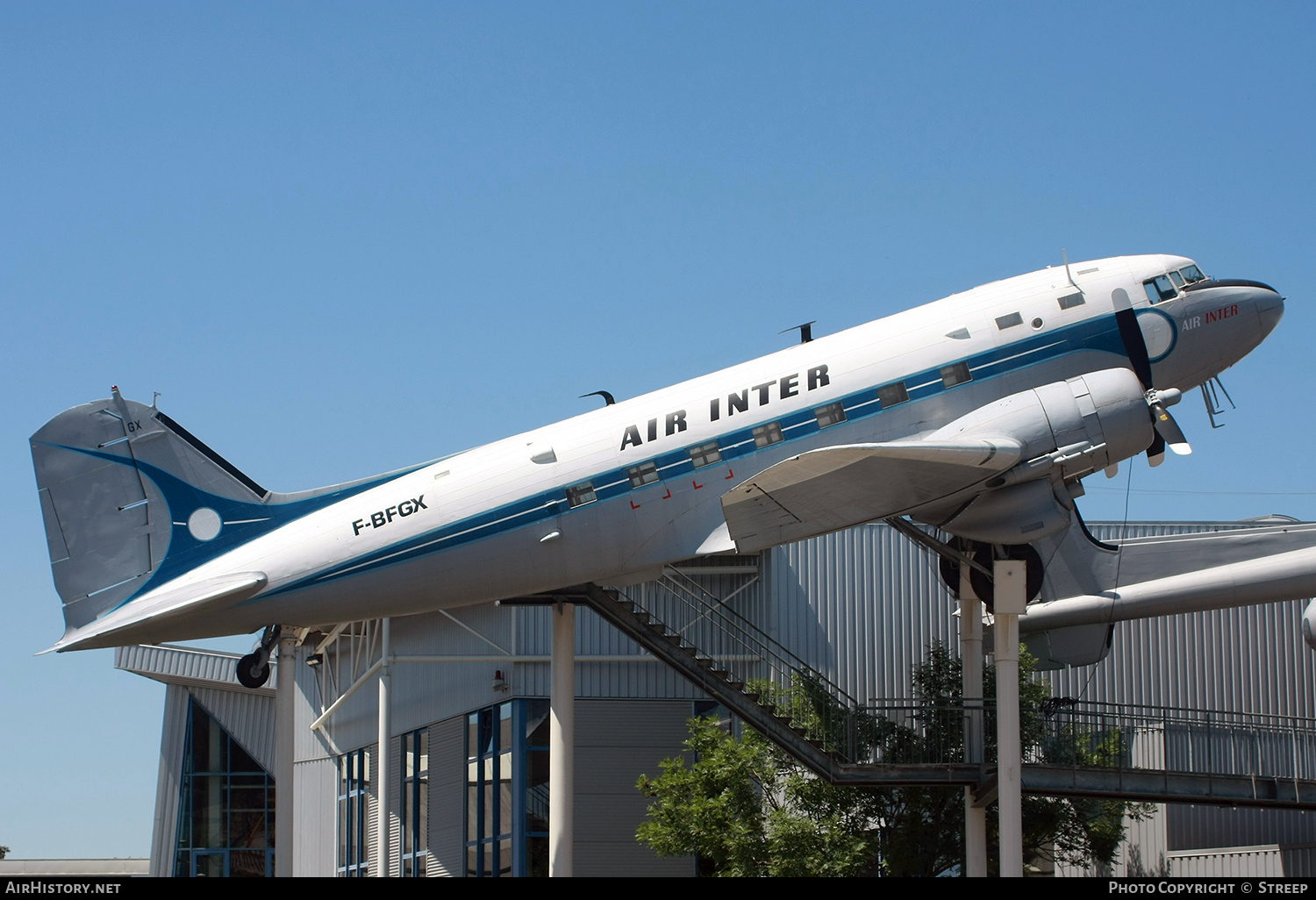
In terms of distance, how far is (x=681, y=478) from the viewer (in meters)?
25.0

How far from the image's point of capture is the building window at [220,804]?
6241cm

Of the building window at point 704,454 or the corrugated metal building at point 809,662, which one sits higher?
the building window at point 704,454

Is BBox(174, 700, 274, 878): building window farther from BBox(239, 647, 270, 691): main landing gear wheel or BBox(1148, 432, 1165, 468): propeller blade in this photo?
BBox(1148, 432, 1165, 468): propeller blade

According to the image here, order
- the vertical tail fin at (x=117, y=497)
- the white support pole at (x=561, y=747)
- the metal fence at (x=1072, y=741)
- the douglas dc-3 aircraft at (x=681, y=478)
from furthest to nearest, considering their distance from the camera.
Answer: the white support pole at (x=561, y=747), the metal fence at (x=1072, y=741), the vertical tail fin at (x=117, y=497), the douglas dc-3 aircraft at (x=681, y=478)

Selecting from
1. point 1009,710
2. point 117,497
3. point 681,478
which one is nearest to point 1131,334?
point 1009,710

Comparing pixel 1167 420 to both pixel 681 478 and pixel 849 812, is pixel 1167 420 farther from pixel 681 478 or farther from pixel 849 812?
pixel 849 812

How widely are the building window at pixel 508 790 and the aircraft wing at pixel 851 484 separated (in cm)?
1721

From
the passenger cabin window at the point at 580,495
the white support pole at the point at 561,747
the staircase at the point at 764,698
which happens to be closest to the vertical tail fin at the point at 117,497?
the passenger cabin window at the point at 580,495

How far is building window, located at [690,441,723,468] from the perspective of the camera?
24969 mm

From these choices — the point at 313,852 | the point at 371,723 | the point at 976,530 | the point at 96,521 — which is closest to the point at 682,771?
the point at 976,530

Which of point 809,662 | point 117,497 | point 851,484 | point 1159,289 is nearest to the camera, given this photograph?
point 851,484

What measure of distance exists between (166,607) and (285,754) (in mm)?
4569

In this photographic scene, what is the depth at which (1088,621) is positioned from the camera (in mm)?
30734

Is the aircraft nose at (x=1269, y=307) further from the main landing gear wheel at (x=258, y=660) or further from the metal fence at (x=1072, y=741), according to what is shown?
the main landing gear wheel at (x=258, y=660)
